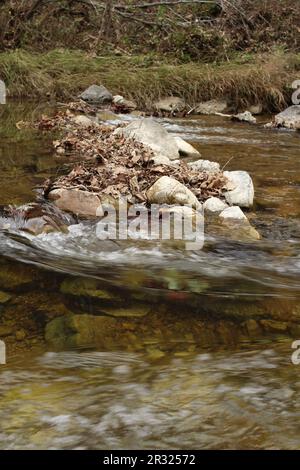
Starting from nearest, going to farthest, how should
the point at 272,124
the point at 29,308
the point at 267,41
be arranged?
the point at 29,308, the point at 272,124, the point at 267,41

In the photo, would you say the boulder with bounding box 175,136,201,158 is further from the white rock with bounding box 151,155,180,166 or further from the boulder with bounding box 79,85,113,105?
the boulder with bounding box 79,85,113,105

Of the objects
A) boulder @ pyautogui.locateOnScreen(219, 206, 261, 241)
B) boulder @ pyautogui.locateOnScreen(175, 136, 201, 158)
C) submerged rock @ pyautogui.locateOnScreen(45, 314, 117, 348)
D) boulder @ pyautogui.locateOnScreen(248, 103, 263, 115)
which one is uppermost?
boulder @ pyautogui.locateOnScreen(248, 103, 263, 115)

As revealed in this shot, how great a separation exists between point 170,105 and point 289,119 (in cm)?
224

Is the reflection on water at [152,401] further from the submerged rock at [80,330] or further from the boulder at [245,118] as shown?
the boulder at [245,118]

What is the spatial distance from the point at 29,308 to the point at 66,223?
4.93ft

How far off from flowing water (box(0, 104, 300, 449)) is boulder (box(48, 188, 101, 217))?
240 mm

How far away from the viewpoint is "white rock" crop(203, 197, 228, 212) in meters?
4.85

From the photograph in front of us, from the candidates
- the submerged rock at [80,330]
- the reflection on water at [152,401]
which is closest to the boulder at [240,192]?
the submerged rock at [80,330]

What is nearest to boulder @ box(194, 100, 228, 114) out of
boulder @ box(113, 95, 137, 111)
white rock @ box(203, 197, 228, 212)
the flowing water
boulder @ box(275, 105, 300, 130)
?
boulder @ box(113, 95, 137, 111)

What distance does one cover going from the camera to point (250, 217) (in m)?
4.77

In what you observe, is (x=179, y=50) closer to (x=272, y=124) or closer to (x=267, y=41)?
(x=267, y=41)

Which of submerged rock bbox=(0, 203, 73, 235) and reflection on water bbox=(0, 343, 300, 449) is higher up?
submerged rock bbox=(0, 203, 73, 235)
